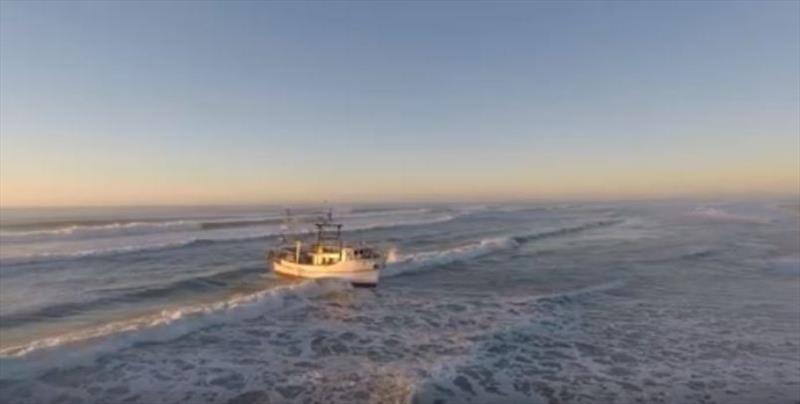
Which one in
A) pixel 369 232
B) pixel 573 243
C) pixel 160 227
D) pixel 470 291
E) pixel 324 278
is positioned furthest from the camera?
pixel 160 227

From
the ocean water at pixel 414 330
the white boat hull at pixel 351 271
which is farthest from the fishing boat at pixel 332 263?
the ocean water at pixel 414 330

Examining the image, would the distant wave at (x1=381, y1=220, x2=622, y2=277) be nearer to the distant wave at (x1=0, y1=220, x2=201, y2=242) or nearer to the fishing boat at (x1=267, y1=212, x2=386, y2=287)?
the fishing boat at (x1=267, y1=212, x2=386, y2=287)

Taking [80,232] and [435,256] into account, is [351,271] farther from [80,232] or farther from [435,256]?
[80,232]

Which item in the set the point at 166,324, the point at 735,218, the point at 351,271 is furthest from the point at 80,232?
the point at 735,218

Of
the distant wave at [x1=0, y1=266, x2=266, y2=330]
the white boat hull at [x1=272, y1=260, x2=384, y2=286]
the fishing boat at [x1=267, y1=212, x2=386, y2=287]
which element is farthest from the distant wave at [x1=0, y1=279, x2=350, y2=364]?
the distant wave at [x1=0, y1=266, x2=266, y2=330]

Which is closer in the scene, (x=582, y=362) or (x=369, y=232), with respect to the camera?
(x=582, y=362)

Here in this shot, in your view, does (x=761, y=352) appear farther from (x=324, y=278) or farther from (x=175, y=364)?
(x=324, y=278)

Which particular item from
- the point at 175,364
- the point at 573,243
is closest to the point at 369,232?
the point at 573,243

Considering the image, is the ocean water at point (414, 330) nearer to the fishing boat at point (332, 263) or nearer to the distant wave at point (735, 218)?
the fishing boat at point (332, 263)
